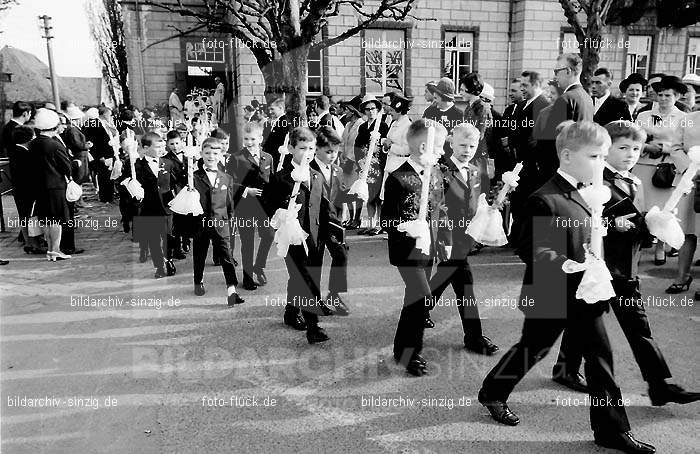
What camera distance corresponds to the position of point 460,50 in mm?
18734

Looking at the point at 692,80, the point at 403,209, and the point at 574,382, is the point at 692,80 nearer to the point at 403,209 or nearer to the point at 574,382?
the point at 574,382

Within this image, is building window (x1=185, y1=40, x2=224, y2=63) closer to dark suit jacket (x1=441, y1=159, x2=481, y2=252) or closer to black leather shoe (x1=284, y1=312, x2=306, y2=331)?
black leather shoe (x1=284, y1=312, x2=306, y2=331)

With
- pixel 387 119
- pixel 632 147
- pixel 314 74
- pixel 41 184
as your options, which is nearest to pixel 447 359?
pixel 632 147

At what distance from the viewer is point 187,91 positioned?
2127cm

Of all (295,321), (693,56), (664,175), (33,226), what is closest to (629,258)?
(295,321)

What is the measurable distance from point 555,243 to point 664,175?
3.87 meters

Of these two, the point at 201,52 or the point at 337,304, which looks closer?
the point at 337,304

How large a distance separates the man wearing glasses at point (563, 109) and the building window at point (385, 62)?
12.3 metres

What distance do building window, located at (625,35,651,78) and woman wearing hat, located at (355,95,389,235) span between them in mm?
14824

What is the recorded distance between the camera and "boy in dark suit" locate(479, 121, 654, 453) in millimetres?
3012

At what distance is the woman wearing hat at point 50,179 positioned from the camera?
7.65m

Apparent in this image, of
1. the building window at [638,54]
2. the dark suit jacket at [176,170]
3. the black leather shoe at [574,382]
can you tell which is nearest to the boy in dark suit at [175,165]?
the dark suit jacket at [176,170]

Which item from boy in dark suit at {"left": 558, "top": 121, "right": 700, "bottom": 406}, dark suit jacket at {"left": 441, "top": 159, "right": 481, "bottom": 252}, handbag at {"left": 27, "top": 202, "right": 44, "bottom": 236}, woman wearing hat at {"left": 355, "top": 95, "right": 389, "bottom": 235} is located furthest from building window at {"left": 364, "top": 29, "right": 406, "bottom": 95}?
boy in dark suit at {"left": 558, "top": 121, "right": 700, "bottom": 406}

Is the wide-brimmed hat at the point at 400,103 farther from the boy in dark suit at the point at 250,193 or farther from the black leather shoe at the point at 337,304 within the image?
the black leather shoe at the point at 337,304
